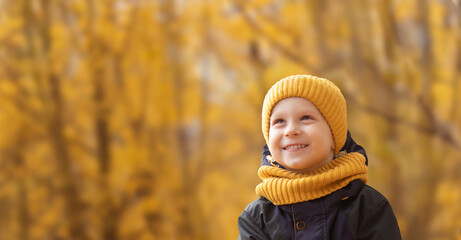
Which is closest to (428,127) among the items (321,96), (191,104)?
(191,104)

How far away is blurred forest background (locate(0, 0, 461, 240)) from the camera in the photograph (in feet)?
8.80

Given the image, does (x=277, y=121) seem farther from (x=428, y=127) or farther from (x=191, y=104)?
(x=191, y=104)

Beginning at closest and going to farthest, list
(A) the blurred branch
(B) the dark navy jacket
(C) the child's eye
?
(B) the dark navy jacket → (C) the child's eye → (A) the blurred branch

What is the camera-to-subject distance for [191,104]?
3.05 m

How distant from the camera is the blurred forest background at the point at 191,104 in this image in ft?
8.80

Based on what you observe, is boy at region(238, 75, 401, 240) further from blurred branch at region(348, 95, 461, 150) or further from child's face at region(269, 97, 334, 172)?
blurred branch at region(348, 95, 461, 150)

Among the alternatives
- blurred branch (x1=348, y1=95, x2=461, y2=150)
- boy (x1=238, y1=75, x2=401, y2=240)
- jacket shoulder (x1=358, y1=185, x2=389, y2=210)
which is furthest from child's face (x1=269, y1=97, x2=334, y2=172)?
blurred branch (x1=348, y1=95, x2=461, y2=150)

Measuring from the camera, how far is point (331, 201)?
1.18 m

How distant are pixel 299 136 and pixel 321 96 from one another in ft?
0.37

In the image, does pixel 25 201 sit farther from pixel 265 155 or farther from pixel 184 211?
pixel 265 155

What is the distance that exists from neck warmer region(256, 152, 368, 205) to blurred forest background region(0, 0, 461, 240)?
1.56 m

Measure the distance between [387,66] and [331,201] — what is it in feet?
5.73

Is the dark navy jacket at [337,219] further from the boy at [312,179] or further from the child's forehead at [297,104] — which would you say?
the child's forehead at [297,104]

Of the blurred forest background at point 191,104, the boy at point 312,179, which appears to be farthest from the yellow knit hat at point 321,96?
the blurred forest background at point 191,104
